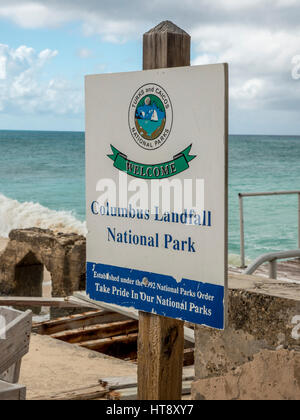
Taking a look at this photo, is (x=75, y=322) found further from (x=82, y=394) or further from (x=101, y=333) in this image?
(x=82, y=394)

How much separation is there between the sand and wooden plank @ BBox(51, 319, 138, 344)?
24.0 inches

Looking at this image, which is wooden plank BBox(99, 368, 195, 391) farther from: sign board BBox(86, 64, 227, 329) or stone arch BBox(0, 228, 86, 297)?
stone arch BBox(0, 228, 86, 297)

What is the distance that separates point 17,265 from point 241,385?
18.0 meters

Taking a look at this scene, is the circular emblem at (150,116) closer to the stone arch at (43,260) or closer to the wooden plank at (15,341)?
the wooden plank at (15,341)

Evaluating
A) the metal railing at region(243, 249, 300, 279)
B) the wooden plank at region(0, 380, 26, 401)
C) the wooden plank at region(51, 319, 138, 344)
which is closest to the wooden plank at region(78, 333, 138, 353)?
the wooden plank at region(51, 319, 138, 344)

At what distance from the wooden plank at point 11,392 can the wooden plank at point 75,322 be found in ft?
24.9

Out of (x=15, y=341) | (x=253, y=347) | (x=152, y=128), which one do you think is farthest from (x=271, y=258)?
(x=15, y=341)

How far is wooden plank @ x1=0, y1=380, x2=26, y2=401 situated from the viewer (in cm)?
247

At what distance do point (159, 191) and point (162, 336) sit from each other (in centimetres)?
74

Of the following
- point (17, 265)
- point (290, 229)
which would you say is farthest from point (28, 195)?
point (17, 265)

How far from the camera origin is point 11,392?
2.49 meters

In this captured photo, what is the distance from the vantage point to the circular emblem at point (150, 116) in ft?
9.93

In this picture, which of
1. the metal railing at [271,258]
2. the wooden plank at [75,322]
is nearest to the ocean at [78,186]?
the wooden plank at [75,322]

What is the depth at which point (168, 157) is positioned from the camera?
9.96 ft
